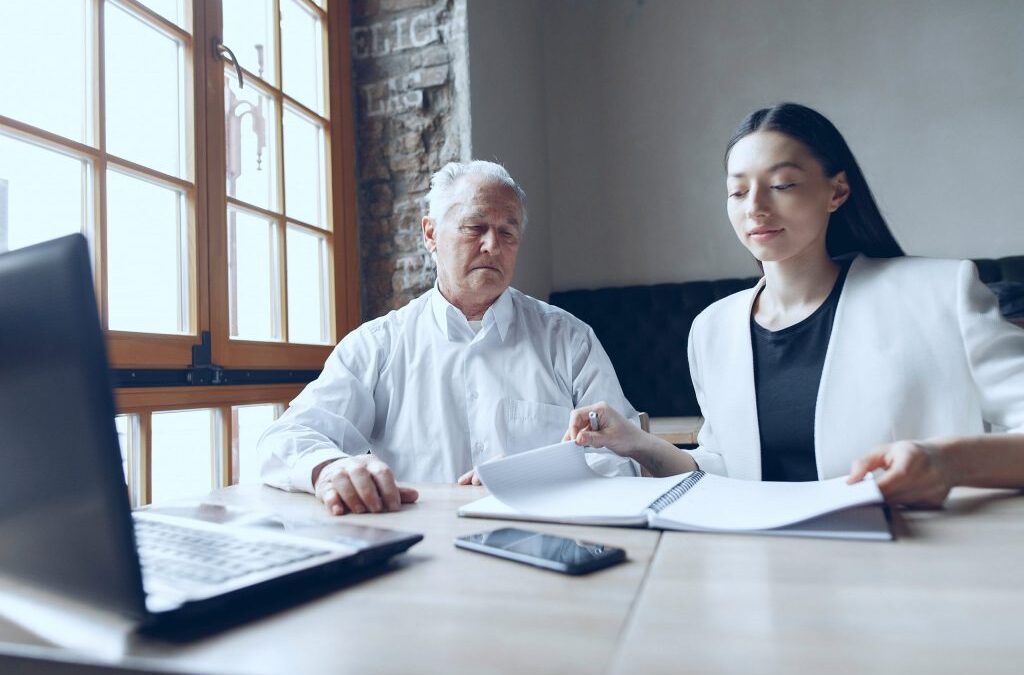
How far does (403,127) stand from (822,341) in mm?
1913

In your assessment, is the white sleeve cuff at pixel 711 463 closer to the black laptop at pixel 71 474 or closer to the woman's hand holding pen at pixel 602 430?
the woman's hand holding pen at pixel 602 430

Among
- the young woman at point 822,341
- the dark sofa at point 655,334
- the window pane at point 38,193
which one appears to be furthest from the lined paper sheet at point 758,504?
the dark sofa at point 655,334

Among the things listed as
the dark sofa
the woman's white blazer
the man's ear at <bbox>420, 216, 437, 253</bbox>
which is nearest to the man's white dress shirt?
the man's ear at <bbox>420, 216, 437, 253</bbox>

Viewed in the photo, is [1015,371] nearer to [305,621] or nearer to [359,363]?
[305,621]

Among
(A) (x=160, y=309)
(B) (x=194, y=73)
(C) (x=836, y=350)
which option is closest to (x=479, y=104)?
(B) (x=194, y=73)

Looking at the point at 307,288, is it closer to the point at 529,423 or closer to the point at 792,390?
the point at 529,423

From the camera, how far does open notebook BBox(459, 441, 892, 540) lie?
2.29 ft

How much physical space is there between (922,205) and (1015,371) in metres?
2.61

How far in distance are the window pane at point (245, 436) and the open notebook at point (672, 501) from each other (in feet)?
4.48

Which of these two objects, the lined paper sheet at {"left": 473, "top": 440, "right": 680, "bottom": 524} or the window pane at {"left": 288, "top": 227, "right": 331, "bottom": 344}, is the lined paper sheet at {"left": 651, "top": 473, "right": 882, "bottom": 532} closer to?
the lined paper sheet at {"left": 473, "top": 440, "right": 680, "bottom": 524}

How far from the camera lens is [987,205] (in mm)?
3217

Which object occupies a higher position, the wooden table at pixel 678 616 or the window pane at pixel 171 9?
the window pane at pixel 171 9

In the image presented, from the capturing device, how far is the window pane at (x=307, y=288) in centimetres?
241

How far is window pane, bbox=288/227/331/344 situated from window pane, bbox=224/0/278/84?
0.51m
